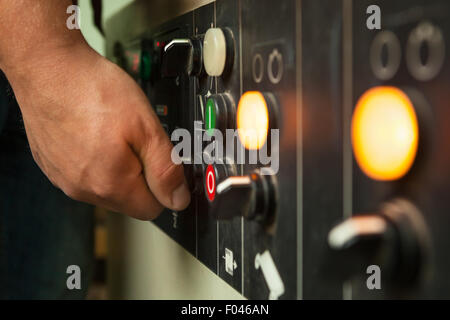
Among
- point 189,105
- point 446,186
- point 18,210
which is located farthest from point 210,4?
point 18,210

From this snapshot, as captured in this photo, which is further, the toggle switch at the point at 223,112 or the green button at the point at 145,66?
the green button at the point at 145,66

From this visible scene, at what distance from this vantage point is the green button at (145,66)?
27.5 inches

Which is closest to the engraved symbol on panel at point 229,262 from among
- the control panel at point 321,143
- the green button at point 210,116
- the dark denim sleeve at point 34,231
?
the control panel at point 321,143

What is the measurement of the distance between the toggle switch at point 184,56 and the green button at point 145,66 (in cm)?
19

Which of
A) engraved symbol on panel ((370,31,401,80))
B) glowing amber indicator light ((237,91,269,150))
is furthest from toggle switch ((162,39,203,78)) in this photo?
engraved symbol on panel ((370,31,401,80))

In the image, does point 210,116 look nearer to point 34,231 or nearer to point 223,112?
point 223,112

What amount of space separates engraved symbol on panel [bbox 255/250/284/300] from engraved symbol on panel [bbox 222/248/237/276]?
6 centimetres

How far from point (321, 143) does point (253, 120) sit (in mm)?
86

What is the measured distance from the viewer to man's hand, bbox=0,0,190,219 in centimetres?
51

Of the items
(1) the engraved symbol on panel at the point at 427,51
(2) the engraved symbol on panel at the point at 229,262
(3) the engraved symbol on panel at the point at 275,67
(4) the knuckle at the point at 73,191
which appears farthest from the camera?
(4) the knuckle at the point at 73,191

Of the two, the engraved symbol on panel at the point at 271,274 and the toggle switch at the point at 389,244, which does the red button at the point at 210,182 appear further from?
the toggle switch at the point at 389,244

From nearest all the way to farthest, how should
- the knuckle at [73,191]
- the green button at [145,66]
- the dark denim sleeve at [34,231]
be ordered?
the knuckle at [73,191]
the green button at [145,66]
the dark denim sleeve at [34,231]

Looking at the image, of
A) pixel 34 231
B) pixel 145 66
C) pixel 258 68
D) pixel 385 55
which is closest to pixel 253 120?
pixel 258 68
